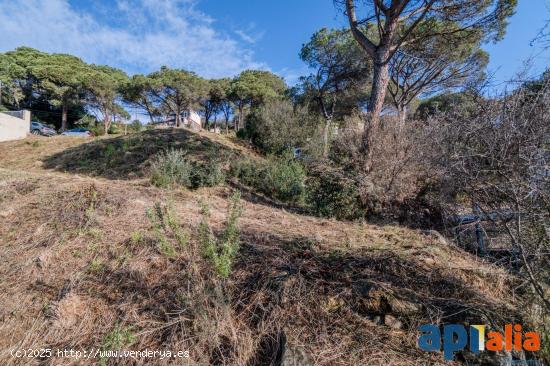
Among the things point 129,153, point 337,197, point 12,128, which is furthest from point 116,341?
point 12,128

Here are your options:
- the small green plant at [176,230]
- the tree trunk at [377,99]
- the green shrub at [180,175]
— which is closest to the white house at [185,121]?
the green shrub at [180,175]

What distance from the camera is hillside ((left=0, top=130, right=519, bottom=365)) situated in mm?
1647

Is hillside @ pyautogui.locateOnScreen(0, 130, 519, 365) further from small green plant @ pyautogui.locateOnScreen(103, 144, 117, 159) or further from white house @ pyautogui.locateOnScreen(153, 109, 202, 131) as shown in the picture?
white house @ pyautogui.locateOnScreen(153, 109, 202, 131)

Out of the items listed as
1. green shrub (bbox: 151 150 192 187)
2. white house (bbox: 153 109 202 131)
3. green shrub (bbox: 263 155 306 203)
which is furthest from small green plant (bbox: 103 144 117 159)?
white house (bbox: 153 109 202 131)

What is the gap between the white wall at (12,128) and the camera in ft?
49.3

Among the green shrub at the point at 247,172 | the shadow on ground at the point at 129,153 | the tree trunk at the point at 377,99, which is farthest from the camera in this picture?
the shadow on ground at the point at 129,153

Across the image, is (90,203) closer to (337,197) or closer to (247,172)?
(337,197)

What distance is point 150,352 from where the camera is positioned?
1.66 m

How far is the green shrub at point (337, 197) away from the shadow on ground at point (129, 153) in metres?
3.88

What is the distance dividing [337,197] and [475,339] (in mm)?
3248

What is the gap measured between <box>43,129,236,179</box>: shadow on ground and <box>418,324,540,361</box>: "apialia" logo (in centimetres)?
Answer: 692

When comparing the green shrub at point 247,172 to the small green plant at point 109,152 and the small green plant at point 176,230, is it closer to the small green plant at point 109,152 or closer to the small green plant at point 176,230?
the small green plant at point 176,230

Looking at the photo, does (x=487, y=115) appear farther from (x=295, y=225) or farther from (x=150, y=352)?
(x=150, y=352)

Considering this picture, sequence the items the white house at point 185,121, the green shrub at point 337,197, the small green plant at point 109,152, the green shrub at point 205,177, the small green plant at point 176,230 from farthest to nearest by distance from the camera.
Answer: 1. the white house at point 185,121
2. the small green plant at point 109,152
3. the green shrub at point 205,177
4. the green shrub at point 337,197
5. the small green plant at point 176,230
